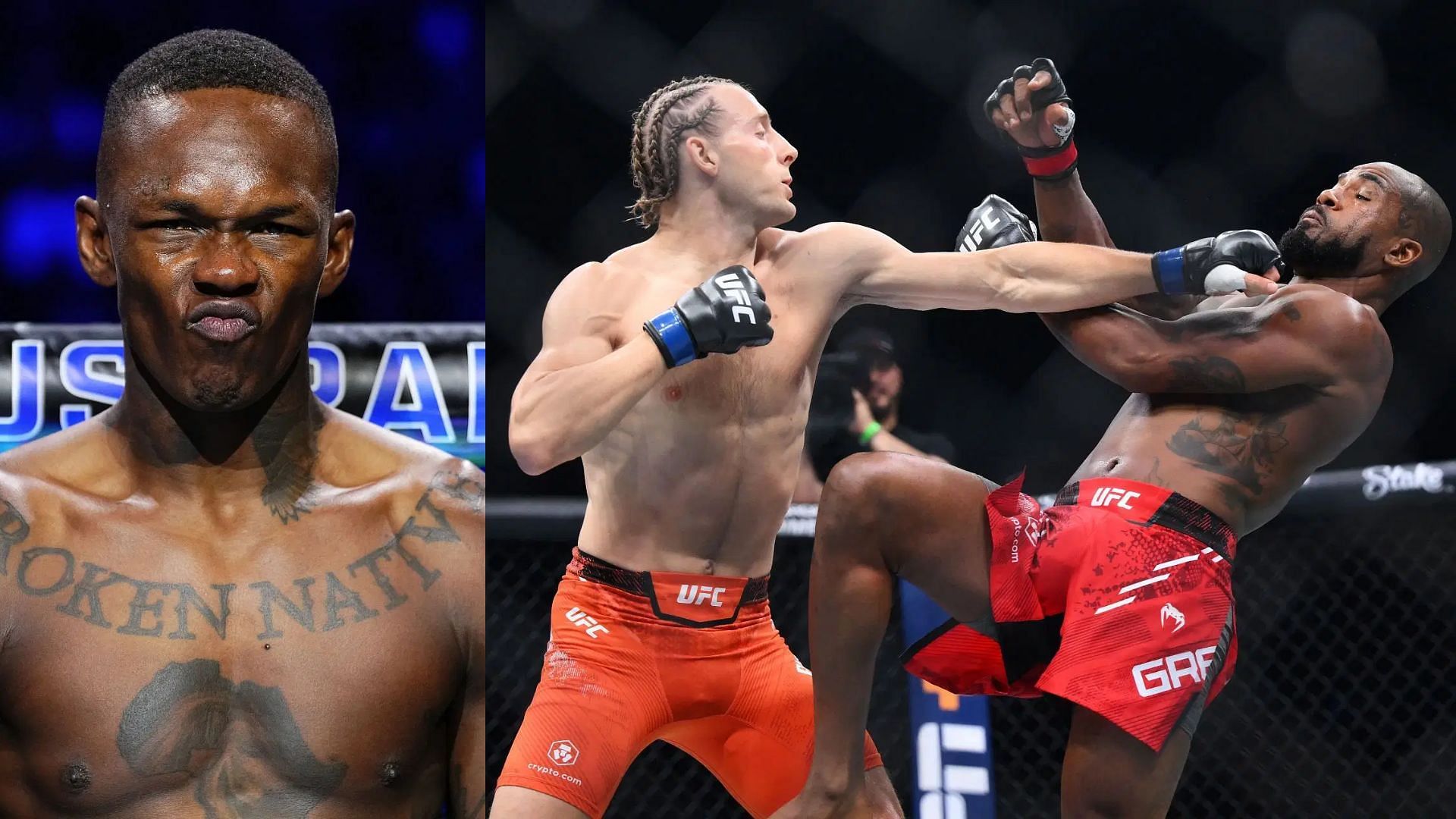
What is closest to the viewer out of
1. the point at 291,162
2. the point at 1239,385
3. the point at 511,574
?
the point at 291,162

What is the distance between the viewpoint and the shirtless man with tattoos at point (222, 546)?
4.91ft

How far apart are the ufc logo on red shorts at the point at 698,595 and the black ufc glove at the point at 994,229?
656 mm

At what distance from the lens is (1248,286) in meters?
2.17

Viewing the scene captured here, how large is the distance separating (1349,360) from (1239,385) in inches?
8.2

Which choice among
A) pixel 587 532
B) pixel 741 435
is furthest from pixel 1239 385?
pixel 587 532

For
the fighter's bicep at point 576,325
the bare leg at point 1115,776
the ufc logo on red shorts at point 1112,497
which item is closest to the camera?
the fighter's bicep at point 576,325

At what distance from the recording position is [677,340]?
6.26 feet

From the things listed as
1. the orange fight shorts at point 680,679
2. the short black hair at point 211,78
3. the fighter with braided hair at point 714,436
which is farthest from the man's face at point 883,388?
the short black hair at point 211,78

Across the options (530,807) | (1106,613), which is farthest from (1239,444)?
(530,807)

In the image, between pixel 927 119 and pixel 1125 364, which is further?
pixel 927 119

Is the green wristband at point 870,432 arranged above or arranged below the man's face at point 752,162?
below

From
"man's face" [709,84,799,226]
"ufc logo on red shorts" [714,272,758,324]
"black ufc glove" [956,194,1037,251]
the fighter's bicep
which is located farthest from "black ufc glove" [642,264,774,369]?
"black ufc glove" [956,194,1037,251]

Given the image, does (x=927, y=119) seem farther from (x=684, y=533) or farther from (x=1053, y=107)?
(x=684, y=533)

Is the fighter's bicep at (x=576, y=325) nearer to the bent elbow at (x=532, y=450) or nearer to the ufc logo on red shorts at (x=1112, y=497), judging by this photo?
the bent elbow at (x=532, y=450)
